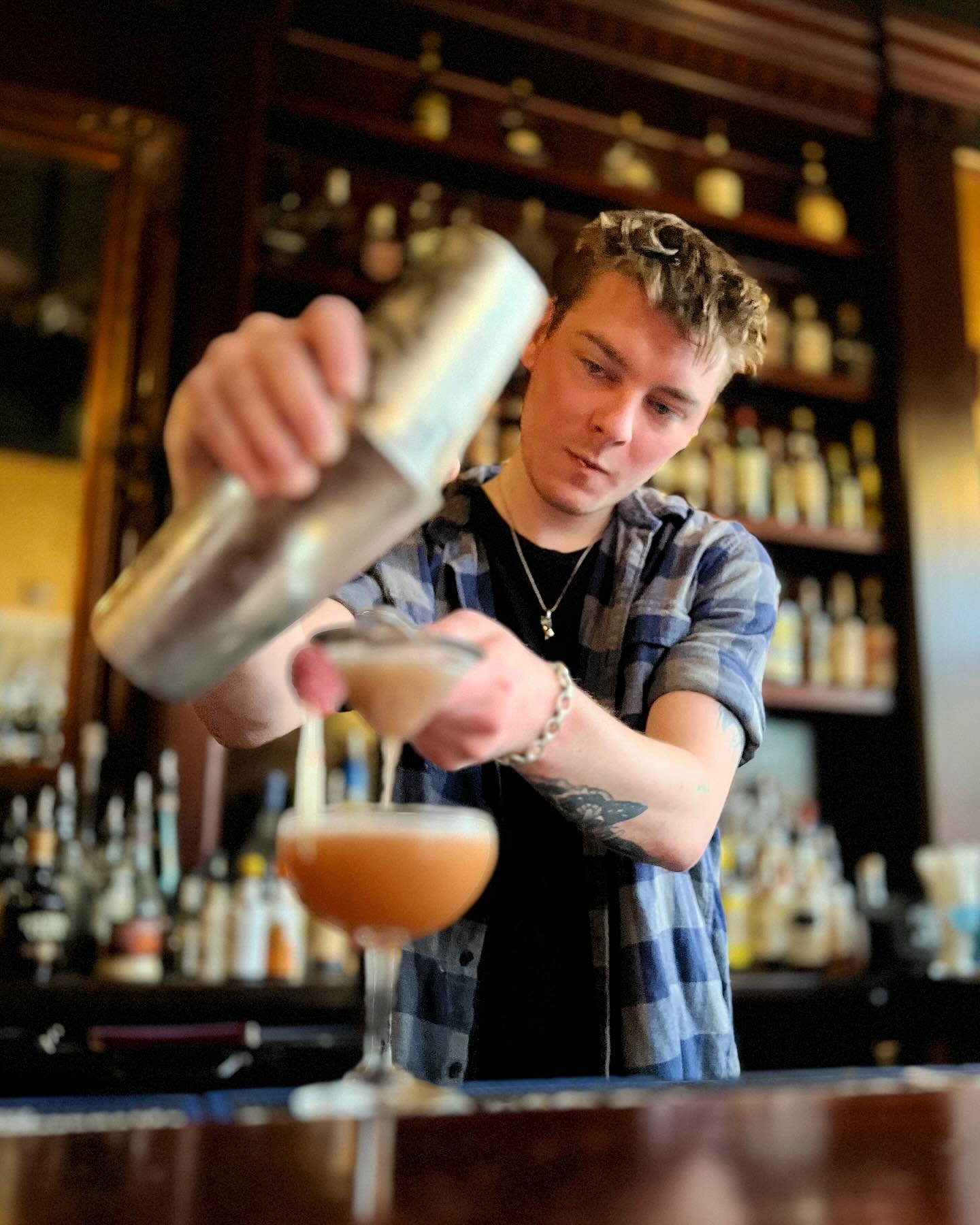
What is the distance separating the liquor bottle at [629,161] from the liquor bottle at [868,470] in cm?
97

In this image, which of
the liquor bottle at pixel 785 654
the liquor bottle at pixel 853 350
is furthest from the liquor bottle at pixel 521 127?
the liquor bottle at pixel 785 654

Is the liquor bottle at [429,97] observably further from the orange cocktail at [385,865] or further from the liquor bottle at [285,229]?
the orange cocktail at [385,865]

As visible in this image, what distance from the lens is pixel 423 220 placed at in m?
3.37

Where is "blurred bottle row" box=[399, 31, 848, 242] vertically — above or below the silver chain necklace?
above

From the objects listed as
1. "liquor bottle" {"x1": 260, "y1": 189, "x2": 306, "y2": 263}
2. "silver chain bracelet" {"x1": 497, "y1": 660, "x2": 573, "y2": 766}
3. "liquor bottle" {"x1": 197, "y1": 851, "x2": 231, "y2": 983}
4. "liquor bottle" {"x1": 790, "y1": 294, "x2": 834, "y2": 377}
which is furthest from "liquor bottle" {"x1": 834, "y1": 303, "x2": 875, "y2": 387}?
"silver chain bracelet" {"x1": 497, "y1": 660, "x2": 573, "y2": 766}

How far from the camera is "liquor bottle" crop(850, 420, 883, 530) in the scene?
3.62m

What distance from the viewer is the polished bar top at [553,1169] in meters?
0.48

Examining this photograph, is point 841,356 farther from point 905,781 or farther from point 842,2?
point 905,781

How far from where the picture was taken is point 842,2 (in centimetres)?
366

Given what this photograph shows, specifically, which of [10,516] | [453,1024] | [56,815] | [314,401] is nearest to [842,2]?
[10,516]

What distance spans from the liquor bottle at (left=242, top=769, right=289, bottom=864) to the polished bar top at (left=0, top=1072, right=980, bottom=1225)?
2.25m

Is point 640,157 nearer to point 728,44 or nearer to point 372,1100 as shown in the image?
point 728,44

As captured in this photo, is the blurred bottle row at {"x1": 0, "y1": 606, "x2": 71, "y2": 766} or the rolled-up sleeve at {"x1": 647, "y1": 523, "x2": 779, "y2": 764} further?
the blurred bottle row at {"x1": 0, "y1": 606, "x2": 71, "y2": 766}

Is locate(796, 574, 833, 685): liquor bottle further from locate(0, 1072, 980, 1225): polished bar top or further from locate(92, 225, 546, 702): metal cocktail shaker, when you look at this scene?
locate(92, 225, 546, 702): metal cocktail shaker
